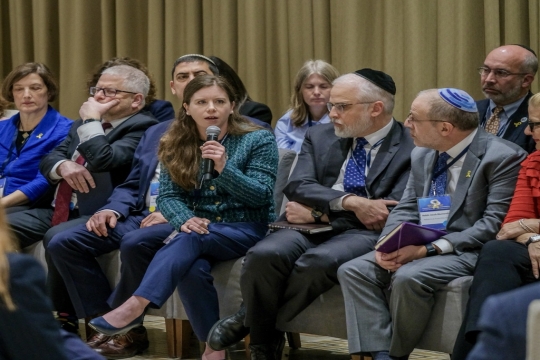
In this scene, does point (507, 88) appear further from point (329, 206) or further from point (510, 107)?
point (329, 206)

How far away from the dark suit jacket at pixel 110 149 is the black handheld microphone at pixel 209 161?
0.90 metres

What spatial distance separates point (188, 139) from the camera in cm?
414

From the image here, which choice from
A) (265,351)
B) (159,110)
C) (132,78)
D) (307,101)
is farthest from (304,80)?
(265,351)

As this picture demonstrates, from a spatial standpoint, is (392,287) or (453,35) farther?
(453,35)

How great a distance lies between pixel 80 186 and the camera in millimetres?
4680

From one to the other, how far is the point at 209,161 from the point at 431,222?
1.00 metres

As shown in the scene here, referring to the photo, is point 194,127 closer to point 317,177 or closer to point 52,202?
point 317,177

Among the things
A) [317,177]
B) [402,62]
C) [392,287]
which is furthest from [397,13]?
[392,287]

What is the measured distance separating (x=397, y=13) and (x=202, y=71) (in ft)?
4.24

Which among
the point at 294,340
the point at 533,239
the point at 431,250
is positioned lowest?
the point at 294,340

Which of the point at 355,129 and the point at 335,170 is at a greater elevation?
the point at 355,129

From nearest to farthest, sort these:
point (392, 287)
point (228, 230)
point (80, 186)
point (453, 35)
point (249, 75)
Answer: point (392, 287) → point (228, 230) → point (80, 186) → point (453, 35) → point (249, 75)

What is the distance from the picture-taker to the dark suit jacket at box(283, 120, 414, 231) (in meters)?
3.86

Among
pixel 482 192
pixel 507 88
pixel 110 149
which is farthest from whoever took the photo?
pixel 110 149
